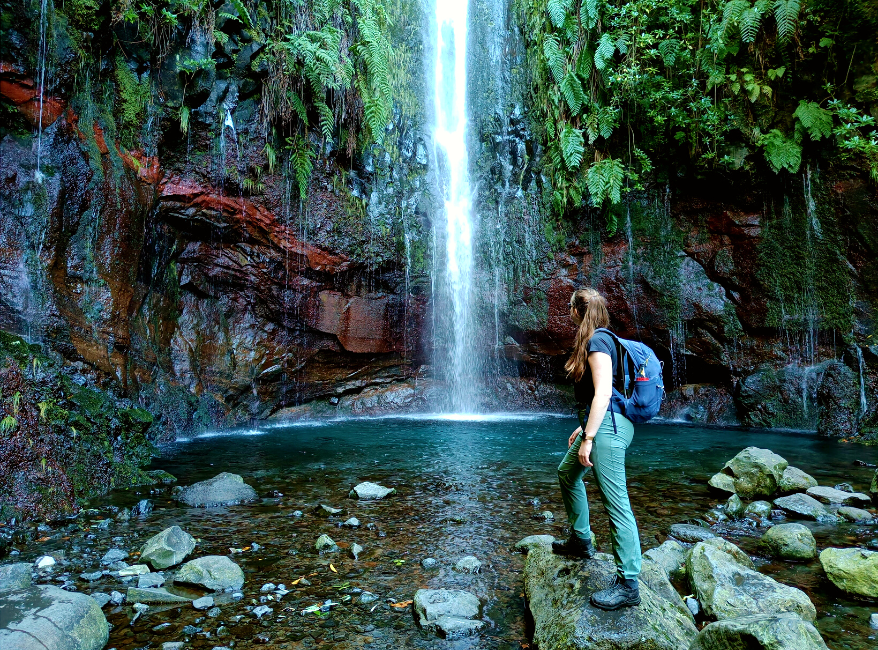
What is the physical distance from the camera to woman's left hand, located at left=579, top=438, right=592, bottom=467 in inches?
123

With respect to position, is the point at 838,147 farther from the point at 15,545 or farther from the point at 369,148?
the point at 15,545

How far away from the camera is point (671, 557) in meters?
4.27

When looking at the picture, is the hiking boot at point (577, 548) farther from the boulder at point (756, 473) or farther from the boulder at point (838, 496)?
the boulder at point (838, 496)

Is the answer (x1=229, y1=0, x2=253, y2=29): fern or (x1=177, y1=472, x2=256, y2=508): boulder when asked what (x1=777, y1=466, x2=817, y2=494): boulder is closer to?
(x1=177, y1=472, x2=256, y2=508): boulder

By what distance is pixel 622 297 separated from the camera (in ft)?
48.5

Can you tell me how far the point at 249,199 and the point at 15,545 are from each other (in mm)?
9997

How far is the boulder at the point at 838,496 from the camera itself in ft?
19.4

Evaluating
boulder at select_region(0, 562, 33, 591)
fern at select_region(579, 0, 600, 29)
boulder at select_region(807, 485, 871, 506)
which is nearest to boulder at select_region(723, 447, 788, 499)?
boulder at select_region(807, 485, 871, 506)

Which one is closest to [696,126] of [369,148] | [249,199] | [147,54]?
[369,148]

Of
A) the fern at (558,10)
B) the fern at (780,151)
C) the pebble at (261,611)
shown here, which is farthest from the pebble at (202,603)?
the fern at (558,10)

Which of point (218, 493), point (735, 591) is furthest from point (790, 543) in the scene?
point (218, 493)

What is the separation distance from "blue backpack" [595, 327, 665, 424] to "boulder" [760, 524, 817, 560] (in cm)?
250

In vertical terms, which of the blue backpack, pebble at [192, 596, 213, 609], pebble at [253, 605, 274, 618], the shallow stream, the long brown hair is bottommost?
the shallow stream

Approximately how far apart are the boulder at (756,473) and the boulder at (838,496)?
0.40m
